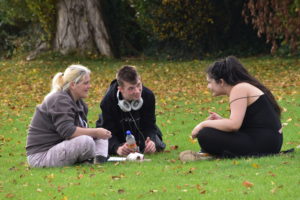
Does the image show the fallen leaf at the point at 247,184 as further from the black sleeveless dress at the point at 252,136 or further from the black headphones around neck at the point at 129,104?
the black headphones around neck at the point at 129,104

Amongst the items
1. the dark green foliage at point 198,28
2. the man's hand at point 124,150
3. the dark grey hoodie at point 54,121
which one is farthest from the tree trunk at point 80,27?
the dark grey hoodie at point 54,121

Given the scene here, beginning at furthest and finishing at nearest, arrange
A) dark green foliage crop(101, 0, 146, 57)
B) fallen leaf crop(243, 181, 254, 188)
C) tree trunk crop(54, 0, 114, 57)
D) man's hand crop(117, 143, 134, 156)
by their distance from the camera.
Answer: dark green foliage crop(101, 0, 146, 57) → tree trunk crop(54, 0, 114, 57) → man's hand crop(117, 143, 134, 156) → fallen leaf crop(243, 181, 254, 188)

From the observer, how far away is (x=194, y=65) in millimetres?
24047

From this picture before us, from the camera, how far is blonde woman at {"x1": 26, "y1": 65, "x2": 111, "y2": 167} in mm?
8312

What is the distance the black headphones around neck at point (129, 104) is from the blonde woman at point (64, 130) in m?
0.63

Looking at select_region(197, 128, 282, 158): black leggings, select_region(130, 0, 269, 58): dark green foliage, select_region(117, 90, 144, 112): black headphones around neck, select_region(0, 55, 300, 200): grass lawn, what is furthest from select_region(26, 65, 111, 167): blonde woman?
select_region(130, 0, 269, 58): dark green foliage

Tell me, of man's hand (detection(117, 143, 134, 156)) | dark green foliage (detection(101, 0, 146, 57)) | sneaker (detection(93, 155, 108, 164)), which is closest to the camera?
sneaker (detection(93, 155, 108, 164))

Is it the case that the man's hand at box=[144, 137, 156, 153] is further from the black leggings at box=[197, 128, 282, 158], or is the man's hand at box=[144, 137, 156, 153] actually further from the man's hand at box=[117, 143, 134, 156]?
the black leggings at box=[197, 128, 282, 158]

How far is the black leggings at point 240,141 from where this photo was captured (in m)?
8.32

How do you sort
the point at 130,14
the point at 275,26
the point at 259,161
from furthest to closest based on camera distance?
1. the point at 130,14
2. the point at 275,26
3. the point at 259,161

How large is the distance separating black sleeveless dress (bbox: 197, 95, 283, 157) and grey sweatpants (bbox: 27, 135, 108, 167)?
1305mm

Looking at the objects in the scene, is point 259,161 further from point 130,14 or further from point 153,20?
point 130,14

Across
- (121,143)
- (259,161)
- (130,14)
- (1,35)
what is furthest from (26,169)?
(1,35)

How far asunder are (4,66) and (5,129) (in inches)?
529
